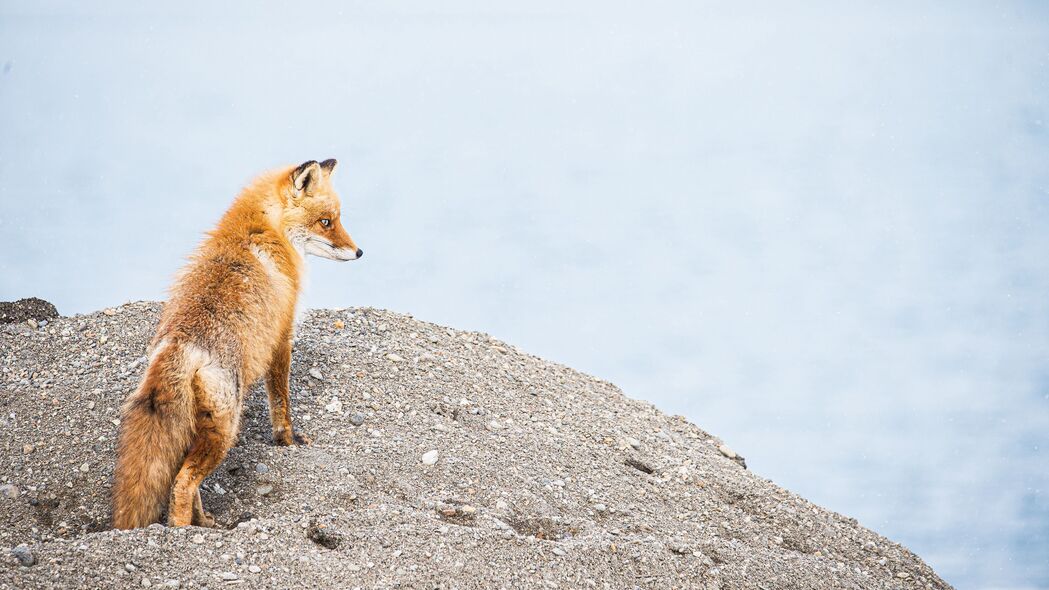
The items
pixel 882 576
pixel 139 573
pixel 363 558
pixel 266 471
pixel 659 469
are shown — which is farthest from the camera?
pixel 659 469

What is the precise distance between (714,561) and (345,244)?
3476 mm

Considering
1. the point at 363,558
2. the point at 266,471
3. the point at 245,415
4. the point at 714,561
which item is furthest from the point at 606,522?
the point at 245,415

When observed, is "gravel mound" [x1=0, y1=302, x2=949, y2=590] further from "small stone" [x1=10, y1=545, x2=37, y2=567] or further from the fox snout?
the fox snout

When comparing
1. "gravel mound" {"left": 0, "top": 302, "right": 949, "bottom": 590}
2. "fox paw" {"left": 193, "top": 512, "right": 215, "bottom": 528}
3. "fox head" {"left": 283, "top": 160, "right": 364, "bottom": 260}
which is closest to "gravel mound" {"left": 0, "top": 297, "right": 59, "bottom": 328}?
"gravel mound" {"left": 0, "top": 302, "right": 949, "bottom": 590}

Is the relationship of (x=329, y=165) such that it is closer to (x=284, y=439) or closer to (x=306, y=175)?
(x=306, y=175)

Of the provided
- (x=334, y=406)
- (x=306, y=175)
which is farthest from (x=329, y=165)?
A: (x=334, y=406)

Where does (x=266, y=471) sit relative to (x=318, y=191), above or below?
below

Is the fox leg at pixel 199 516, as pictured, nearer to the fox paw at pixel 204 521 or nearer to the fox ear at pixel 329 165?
the fox paw at pixel 204 521

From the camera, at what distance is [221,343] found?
5.49 metres

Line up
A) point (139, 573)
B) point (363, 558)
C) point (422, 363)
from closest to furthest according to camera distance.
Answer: point (139, 573) → point (363, 558) → point (422, 363)

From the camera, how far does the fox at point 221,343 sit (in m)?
5.21

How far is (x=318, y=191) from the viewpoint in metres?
6.36

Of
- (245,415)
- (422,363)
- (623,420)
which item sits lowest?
(245,415)

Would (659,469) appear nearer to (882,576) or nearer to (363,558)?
(882,576)
